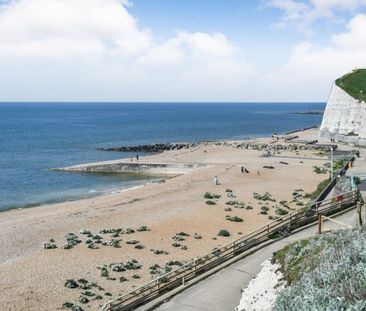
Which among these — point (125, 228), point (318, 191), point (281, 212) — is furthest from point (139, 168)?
point (281, 212)

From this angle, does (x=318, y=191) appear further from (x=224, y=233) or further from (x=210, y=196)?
(x=224, y=233)

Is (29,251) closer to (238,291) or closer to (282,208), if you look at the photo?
(238,291)

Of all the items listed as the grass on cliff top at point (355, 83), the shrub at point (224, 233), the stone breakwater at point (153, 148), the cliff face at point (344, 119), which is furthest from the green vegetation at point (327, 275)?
the stone breakwater at point (153, 148)

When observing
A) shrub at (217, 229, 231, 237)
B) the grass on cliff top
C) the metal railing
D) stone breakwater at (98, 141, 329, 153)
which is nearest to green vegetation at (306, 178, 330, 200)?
the metal railing

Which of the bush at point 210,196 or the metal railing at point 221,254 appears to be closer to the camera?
the metal railing at point 221,254

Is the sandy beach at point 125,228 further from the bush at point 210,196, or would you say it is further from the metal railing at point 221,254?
the metal railing at point 221,254

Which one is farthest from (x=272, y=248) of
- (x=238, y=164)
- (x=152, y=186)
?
(x=238, y=164)
